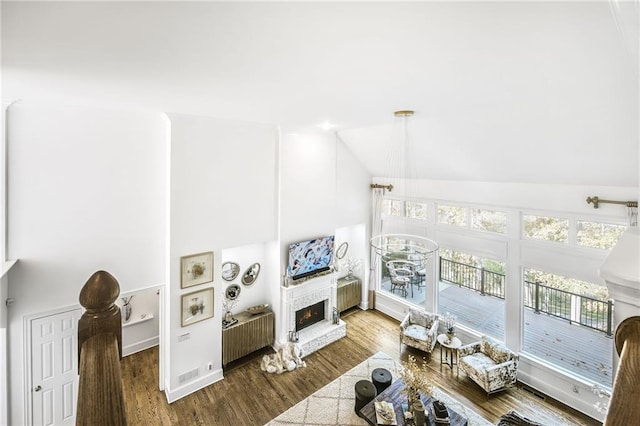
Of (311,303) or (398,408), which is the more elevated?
(311,303)

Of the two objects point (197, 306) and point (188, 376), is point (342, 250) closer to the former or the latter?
point (197, 306)

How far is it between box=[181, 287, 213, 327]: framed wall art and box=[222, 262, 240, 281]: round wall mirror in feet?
2.52

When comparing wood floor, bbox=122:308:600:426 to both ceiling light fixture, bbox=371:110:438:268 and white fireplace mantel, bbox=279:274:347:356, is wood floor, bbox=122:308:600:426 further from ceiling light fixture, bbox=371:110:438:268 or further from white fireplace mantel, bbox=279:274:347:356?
ceiling light fixture, bbox=371:110:438:268

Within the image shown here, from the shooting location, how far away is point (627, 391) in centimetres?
54

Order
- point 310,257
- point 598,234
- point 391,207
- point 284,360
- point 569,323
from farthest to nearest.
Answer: point 391,207
point 310,257
point 284,360
point 569,323
point 598,234

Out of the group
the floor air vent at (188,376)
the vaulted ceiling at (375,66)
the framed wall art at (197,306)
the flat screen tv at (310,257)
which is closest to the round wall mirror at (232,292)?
the framed wall art at (197,306)

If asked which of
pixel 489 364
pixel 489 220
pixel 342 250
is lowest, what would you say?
pixel 489 364

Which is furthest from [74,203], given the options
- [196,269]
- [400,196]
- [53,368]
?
[400,196]

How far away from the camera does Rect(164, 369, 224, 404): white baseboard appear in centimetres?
507

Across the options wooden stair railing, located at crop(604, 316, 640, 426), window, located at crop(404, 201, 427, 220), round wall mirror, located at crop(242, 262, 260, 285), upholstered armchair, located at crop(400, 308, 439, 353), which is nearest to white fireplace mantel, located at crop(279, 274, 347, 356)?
round wall mirror, located at crop(242, 262, 260, 285)

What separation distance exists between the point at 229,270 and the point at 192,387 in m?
2.17

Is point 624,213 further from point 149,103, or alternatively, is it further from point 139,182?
point 139,182

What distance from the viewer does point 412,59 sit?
258 cm

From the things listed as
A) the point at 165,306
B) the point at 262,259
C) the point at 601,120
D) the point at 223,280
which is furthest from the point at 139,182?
the point at 601,120
